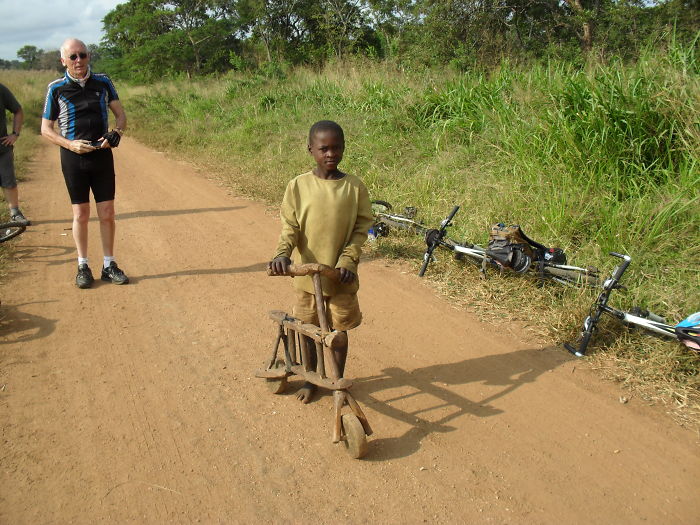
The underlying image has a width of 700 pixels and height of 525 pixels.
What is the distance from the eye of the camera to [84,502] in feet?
7.85

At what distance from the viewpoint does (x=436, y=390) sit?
127 inches

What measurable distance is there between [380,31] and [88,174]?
50.2 ft

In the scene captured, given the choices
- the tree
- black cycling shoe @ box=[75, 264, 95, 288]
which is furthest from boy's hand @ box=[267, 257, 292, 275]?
the tree

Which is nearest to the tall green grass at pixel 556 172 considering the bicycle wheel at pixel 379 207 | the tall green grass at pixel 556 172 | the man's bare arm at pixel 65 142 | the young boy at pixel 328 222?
the tall green grass at pixel 556 172

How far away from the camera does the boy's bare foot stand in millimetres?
3104

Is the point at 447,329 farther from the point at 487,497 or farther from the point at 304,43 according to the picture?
the point at 304,43

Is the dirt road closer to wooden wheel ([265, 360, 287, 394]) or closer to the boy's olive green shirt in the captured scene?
wooden wheel ([265, 360, 287, 394])

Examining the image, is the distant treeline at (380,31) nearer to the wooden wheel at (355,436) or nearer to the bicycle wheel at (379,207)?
the bicycle wheel at (379,207)

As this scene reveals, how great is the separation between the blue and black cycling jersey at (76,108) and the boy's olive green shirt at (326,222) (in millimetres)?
2468

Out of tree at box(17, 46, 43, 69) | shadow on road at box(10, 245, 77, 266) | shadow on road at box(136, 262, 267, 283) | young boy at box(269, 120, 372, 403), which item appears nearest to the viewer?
young boy at box(269, 120, 372, 403)

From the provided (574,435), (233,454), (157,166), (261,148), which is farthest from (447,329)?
(157,166)

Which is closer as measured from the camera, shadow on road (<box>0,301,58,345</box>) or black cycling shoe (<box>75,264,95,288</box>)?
shadow on road (<box>0,301,58,345</box>)

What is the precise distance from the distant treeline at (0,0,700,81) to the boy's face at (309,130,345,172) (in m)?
4.06

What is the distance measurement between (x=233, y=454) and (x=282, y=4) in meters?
22.2
